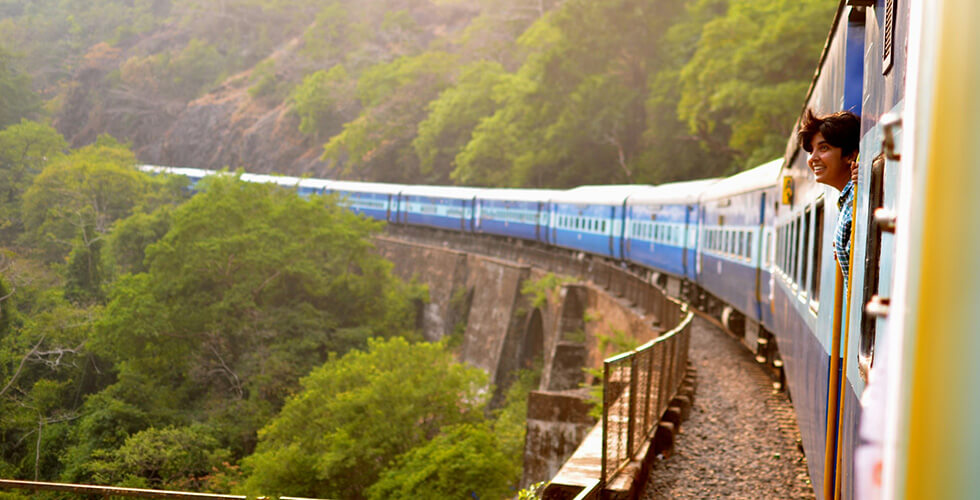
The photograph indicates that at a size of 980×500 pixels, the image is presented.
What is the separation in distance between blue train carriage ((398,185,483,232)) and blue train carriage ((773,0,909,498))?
103ft

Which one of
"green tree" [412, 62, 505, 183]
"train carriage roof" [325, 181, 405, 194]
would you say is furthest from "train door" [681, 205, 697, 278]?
"green tree" [412, 62, 505, 183]

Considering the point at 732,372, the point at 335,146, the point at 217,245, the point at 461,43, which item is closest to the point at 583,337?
the point at 732,372

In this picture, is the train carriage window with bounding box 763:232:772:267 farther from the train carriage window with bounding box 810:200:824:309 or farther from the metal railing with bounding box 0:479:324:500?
the metal railing with bounding box 0:479:324:500

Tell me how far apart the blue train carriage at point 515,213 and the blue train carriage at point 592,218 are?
2.89 feet

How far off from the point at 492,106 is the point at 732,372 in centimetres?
4132

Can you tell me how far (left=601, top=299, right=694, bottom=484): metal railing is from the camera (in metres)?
5.91

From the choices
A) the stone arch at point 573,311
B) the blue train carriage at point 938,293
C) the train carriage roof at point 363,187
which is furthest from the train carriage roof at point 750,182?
the train carriage roof at point 363,187

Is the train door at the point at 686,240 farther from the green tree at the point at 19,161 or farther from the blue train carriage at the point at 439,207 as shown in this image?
the green tree at the point at 19,161

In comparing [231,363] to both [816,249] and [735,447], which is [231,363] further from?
[816,249]

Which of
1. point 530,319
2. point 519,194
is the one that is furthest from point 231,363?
point 519,194

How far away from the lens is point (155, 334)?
26172 mm

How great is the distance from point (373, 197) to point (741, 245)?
107 feet

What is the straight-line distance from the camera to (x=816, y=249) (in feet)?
17.4

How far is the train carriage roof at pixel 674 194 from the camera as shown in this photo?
Result: 19.0 metres
